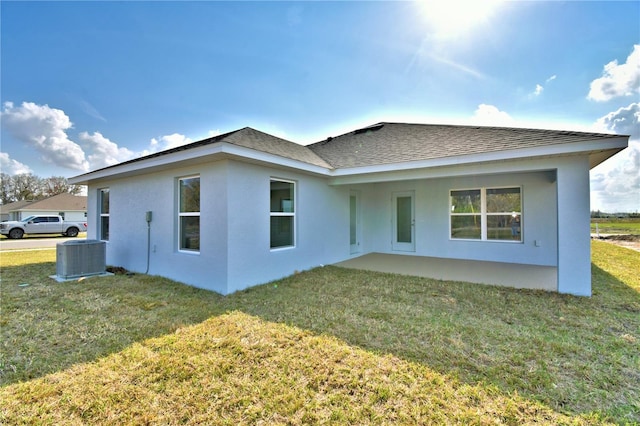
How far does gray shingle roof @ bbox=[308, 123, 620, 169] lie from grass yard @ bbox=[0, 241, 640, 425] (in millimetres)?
2897

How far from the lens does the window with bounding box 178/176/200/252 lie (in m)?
5.80

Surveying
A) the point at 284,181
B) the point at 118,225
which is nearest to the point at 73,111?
the point at 118,225

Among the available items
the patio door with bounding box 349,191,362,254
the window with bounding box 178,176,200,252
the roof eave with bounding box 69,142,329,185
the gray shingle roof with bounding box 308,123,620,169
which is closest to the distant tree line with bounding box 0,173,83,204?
the roof eave with bounding box 69,142,329,185

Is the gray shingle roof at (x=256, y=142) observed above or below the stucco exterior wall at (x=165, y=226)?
above

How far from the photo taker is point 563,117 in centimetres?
820

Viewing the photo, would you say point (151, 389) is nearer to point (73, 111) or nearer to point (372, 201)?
point (372, 201)

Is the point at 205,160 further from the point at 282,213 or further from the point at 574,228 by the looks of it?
the point at 574,228

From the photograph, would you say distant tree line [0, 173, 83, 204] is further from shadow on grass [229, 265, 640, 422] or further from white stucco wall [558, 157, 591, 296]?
white stucco wall [558, 157, 591, 296]

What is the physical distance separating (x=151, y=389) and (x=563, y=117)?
11571 millimetres

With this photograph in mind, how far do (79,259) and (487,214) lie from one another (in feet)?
36.0

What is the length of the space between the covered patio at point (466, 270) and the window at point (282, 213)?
6.41ft

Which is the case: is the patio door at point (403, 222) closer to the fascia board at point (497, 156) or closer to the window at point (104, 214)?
the fascia board at point (497, 156)

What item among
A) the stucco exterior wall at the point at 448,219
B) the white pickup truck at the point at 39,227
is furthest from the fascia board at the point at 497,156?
the white pickup truck at the point at 39,227

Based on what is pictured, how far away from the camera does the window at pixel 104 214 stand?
8.52m
